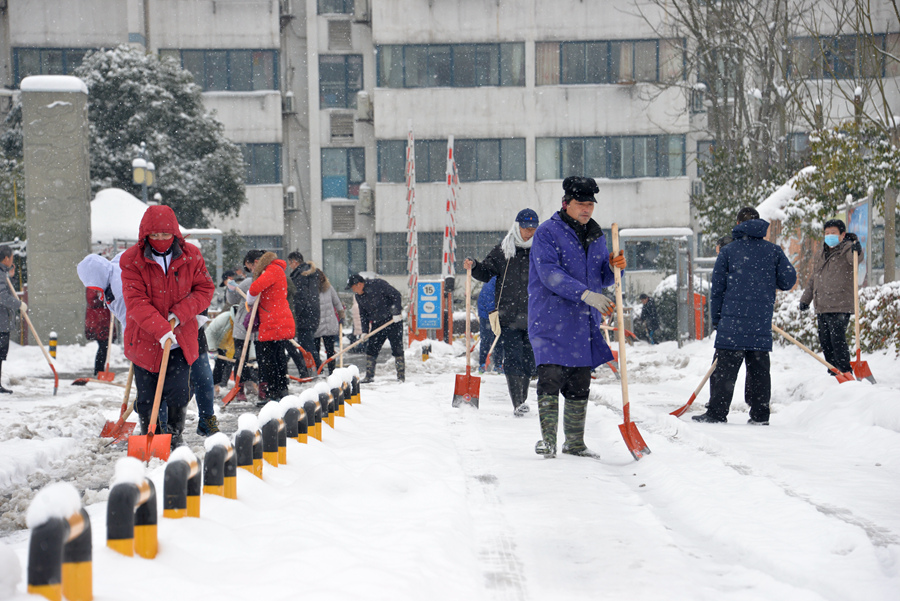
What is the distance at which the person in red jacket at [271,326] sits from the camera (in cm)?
934

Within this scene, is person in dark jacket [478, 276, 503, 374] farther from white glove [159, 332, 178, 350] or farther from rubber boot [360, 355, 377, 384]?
white glove [159, 332, 178, 350]

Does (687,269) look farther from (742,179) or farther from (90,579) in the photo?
(90,579)

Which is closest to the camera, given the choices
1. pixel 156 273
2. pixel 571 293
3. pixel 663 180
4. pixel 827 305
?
pixel 571 293

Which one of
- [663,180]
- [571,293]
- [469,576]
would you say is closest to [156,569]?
[469,576]

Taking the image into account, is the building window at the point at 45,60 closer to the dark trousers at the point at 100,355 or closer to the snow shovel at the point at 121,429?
the dark trousers at the point at 100,355

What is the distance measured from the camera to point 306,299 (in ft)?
38.1

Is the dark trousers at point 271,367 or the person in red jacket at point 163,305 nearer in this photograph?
the person in red jacket at point 163,305

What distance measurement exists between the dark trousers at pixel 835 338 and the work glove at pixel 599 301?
16.6 feet

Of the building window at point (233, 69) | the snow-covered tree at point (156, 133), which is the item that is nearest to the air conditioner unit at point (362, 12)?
the building window at point (233, 69)

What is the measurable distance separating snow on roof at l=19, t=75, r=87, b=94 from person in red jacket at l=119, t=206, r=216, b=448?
1275 cm

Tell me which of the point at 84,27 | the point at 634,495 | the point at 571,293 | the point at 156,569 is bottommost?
the point at 634,495

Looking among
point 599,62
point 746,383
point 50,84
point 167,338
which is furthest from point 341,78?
point 167,338

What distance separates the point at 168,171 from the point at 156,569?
28431 millimetres

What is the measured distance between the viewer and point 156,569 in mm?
2693
